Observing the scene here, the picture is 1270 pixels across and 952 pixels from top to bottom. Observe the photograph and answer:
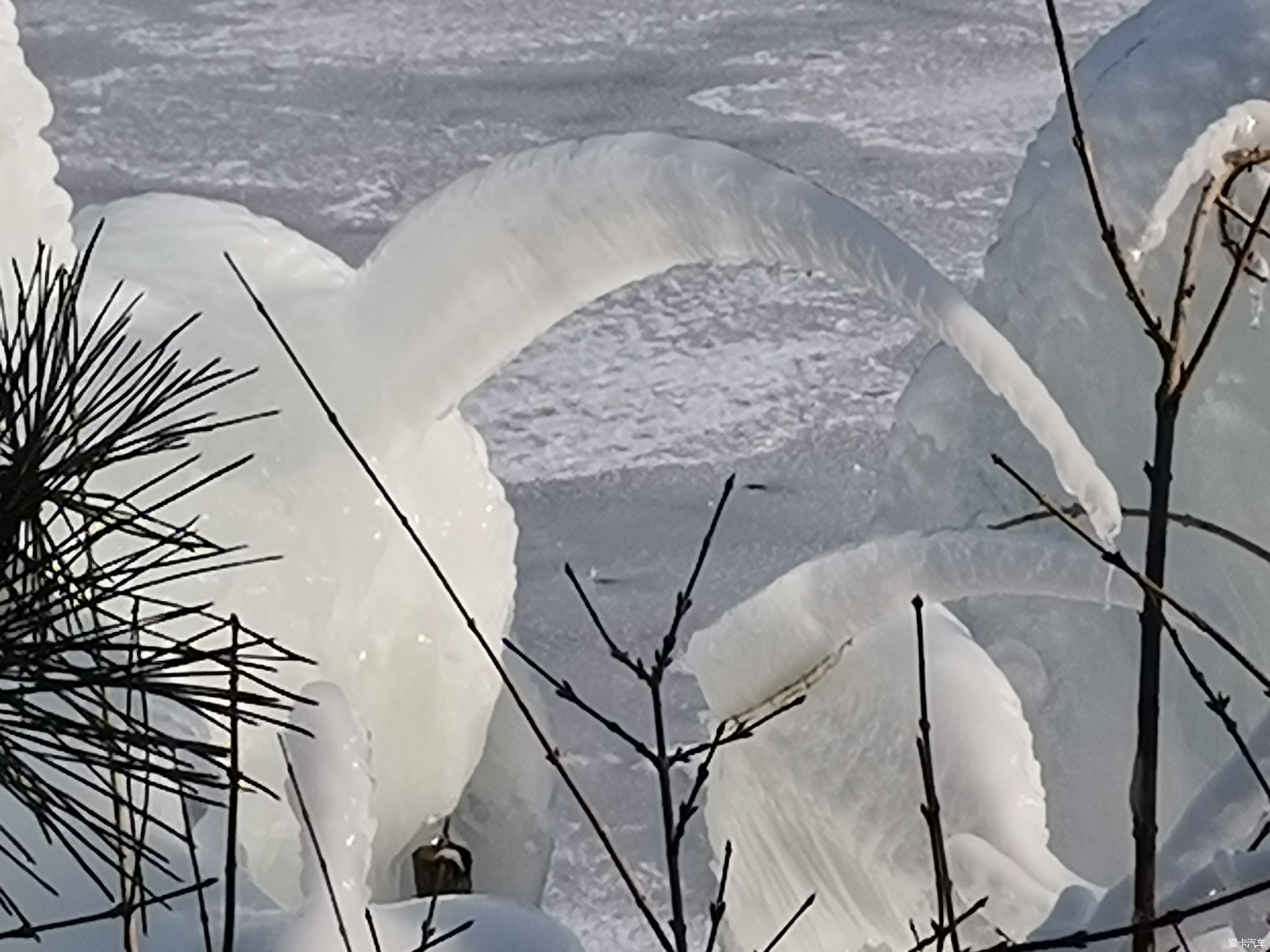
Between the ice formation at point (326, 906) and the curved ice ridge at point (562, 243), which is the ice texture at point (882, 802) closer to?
the curved ice ridge at point (562, 243)

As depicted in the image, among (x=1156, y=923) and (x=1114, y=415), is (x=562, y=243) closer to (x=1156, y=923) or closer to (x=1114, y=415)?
(x=1114, y=415)

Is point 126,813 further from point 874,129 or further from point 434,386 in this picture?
point 874,129

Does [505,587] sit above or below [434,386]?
below

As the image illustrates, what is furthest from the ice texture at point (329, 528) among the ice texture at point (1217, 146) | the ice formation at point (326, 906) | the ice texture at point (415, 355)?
the ice texture at point (1217, 146)

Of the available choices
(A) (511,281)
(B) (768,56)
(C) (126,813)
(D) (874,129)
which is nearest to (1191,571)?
(A) (511,281)

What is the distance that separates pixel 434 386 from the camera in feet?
4.24

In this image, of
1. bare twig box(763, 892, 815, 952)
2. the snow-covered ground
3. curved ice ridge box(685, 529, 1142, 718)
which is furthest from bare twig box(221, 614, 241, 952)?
the snow-covered ground

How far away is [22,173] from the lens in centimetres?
123

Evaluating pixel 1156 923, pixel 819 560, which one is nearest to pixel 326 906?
pixel 1156 923

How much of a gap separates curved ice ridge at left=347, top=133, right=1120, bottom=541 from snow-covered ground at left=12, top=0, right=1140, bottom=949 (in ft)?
2.54

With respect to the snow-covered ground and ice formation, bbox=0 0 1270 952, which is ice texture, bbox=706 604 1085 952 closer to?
ice formation, bbox=0 0 1270 952

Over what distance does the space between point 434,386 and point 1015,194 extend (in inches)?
16.9

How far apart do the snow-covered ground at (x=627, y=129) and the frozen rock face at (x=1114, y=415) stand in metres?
0.61

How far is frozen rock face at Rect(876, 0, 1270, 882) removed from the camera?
1257 millimetres
